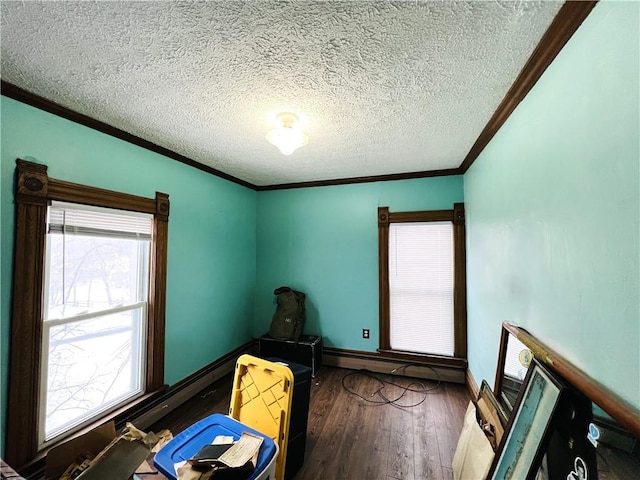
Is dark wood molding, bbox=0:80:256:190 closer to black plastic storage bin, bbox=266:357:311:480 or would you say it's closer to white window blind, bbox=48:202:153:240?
white window blind, bbox=48:202:153:240

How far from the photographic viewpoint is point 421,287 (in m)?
3.02

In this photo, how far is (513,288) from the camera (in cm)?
159

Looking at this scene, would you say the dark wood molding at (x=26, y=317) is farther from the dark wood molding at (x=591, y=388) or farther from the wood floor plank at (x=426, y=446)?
the dark wood molding at (x=591, y=388)

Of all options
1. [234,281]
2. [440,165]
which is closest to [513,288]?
[440,165]

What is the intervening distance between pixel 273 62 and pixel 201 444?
1.97m

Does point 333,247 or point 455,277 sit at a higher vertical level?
point 333,247

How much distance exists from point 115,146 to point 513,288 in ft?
10.0

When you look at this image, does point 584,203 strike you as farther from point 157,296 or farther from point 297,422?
point 157,296

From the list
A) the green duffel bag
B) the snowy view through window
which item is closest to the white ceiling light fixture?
the snowy view through window

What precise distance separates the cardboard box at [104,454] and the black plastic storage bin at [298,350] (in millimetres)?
1711

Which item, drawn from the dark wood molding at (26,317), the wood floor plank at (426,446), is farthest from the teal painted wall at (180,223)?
the wood floor plank at (426,446)

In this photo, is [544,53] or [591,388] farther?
[544,53]

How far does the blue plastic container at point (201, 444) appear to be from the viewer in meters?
1.16

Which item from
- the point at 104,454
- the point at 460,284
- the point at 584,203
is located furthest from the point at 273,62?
the point at 460,284
